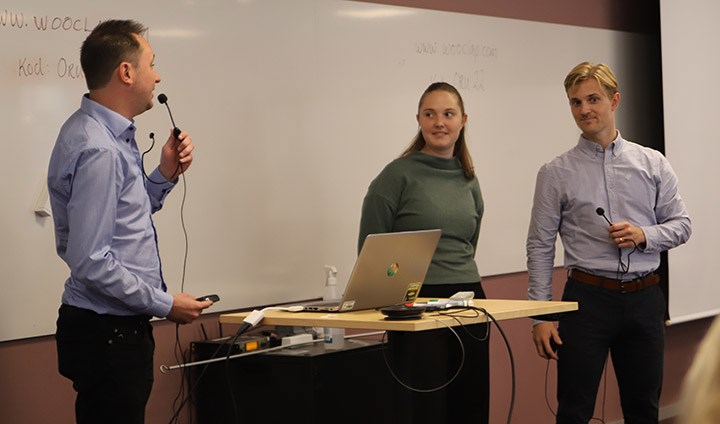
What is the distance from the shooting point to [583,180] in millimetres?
3297

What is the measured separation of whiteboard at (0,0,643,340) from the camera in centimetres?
313

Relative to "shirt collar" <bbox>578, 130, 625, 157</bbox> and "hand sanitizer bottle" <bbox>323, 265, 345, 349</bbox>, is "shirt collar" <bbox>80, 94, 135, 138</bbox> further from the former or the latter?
"shirt collar" <bbox>578, 130, 625, 157</bbox>

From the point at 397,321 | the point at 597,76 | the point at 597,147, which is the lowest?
the point at 397,321

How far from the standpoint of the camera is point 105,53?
250cm

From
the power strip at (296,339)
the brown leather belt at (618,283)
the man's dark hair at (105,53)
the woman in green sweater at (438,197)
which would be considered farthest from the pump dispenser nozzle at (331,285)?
the man's dark hair at (105,53)

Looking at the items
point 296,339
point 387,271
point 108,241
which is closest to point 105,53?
point 108,241

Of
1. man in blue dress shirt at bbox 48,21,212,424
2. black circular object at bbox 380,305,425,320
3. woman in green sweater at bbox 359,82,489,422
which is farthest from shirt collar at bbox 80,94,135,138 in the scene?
woman in green sweater at bbox 359,82,489,422

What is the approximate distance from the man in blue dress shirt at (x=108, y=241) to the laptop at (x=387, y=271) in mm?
413

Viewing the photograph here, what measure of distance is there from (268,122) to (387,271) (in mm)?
1367

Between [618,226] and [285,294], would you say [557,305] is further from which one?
[285,294]

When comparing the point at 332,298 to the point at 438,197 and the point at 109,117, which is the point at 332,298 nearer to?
the point at 438,197

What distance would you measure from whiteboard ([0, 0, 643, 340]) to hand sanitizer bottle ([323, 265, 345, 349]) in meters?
0.08

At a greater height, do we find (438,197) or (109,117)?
(109,117)

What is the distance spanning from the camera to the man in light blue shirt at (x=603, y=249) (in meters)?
3.17
